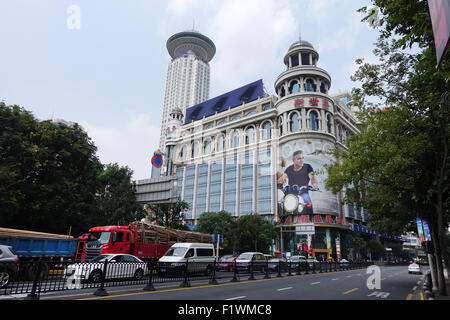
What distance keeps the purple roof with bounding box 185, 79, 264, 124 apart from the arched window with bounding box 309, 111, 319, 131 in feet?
62.0

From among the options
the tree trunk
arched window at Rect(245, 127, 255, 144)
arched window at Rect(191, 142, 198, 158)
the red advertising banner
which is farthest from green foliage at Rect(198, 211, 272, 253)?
the red advertising banner

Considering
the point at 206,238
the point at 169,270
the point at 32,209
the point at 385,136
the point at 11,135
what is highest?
the point at 11,135

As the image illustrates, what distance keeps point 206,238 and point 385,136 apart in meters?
20.6

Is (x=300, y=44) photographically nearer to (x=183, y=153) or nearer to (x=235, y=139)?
(x=235, y=139)

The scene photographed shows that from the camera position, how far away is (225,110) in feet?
289

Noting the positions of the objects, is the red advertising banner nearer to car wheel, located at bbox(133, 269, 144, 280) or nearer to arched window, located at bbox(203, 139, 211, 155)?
car wheel, located at bbox(133, 269, 144, 280)

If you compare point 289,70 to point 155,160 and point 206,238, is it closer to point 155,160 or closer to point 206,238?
point 155,160

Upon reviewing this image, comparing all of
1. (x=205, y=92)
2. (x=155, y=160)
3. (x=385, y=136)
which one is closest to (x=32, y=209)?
(x=385, y=136)

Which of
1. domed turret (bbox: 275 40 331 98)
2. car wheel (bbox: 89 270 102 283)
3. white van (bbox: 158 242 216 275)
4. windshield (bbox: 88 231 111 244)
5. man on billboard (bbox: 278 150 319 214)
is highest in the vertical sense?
domed turret (bbox: 275 40 331 98)

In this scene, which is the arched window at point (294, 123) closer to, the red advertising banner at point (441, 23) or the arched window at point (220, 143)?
the arched window at point (220, 143)

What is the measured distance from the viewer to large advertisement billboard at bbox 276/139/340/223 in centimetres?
5969

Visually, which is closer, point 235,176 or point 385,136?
point 385,136

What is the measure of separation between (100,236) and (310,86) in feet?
202
